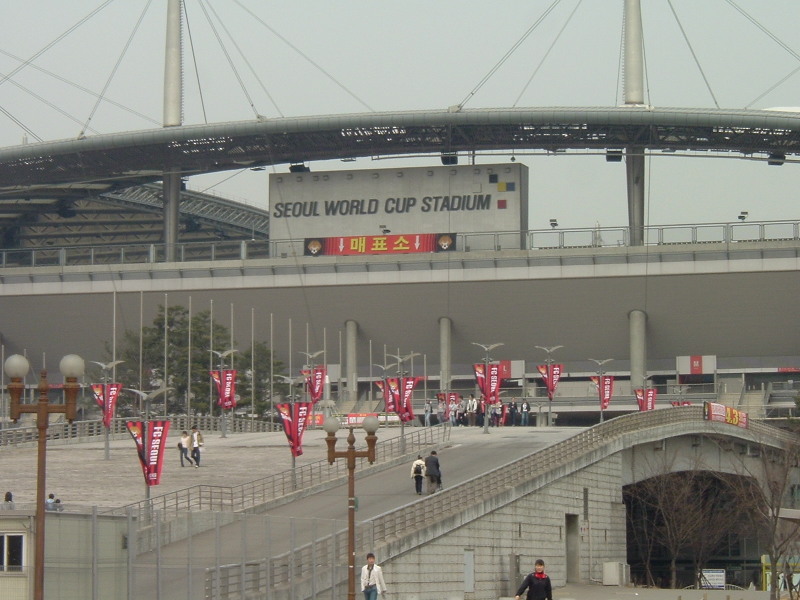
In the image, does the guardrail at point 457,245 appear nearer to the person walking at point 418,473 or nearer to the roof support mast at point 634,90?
the roof support mast at point 634,90

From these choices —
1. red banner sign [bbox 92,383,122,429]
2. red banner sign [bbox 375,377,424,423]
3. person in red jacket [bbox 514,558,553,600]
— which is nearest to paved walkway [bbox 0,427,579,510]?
red banner sign [bbox 375,377,424,423]

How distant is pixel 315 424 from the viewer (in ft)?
269

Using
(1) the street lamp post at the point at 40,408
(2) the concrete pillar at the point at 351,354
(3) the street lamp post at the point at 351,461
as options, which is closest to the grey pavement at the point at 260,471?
(3) the street lamp post at the point at 351,461

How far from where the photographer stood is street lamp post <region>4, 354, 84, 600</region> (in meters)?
23.3

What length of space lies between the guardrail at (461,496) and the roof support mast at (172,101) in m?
42.6

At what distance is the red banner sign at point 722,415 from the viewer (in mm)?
65250

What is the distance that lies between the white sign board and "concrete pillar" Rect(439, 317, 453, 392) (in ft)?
A: 18.5

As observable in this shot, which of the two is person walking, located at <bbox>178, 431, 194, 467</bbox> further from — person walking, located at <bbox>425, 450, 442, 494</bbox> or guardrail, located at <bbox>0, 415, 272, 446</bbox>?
person walking, located at <bbox>425, 450, 442, 494</bbox>

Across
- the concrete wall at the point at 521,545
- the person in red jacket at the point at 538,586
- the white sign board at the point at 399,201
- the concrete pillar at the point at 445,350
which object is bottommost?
the concrete wall at the point at 521,545

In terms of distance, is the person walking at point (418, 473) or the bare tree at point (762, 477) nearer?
the person walking at point (418, 473)

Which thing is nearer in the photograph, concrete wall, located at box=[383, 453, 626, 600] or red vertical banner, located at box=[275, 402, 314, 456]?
concrete wall, located at box=[383, 453, 626, 600]

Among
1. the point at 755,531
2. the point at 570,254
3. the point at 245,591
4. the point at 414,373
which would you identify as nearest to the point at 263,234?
the point at 414,373

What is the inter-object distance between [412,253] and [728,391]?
2019cm

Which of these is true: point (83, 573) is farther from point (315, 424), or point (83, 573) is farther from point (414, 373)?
point (414, 373)
